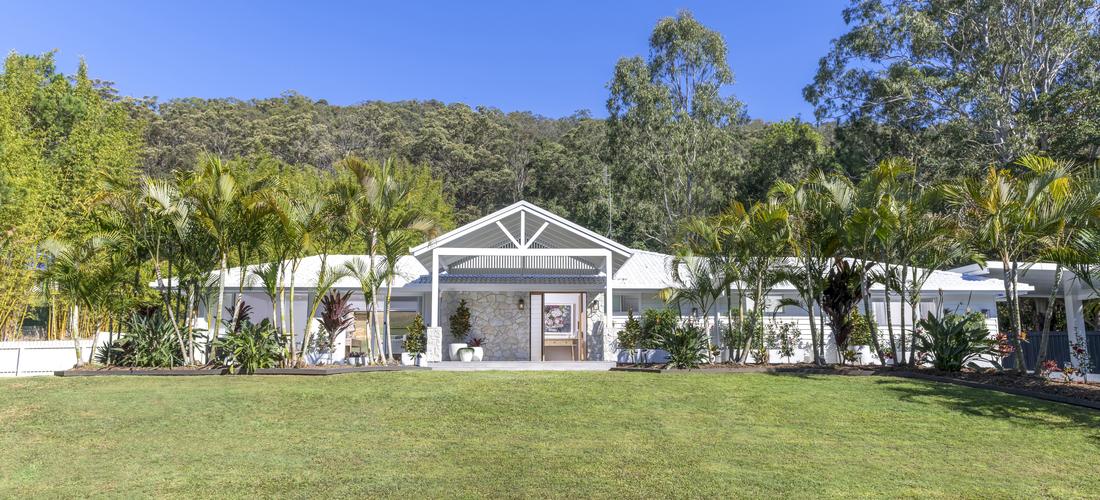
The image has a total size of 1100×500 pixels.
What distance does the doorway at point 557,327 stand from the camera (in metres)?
20.2

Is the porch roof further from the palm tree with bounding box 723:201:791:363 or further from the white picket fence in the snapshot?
the white picket fence

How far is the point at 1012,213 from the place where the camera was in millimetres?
12078

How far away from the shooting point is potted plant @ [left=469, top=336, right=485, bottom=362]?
62.0 ft

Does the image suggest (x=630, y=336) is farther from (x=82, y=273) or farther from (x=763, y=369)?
(x=82, y=273)

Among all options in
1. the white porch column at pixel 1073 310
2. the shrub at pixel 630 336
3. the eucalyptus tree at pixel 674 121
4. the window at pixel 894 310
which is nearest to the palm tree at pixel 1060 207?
the white porch column at pixel 1073 310

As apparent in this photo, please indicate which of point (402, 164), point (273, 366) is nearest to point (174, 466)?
point (273, 366)

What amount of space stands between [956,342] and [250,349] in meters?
13.5

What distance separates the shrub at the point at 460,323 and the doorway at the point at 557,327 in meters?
1.83

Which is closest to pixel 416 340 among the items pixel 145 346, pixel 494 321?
pixel 494 321

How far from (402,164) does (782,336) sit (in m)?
31.7

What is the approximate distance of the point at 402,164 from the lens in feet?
146

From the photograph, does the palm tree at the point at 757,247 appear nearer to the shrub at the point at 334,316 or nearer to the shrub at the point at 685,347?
the shrub at the point at 685,347

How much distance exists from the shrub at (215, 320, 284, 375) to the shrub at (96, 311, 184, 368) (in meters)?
1.08

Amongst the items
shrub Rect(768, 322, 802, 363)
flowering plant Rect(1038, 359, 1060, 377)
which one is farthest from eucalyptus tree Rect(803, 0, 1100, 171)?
flowering plant Rect(1038, 359, 1060, 377)
